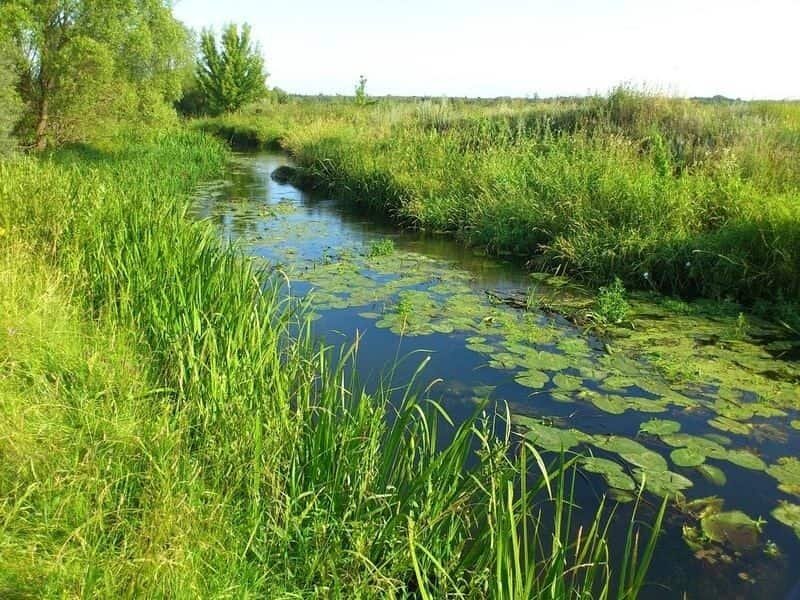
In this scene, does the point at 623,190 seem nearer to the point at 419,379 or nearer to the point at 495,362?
the point at 495,362

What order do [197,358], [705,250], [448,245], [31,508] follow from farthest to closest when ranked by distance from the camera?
1. [448,245]
2. [705,250]
3. [197,358]
4. [31,508]

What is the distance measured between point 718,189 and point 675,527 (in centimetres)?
607

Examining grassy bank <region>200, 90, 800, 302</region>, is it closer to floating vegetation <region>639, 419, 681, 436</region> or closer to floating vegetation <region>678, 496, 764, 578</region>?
floating vegetation <region>639, 419, 681, 436</region>

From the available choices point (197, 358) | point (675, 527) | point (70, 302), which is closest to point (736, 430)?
point (675, 527)

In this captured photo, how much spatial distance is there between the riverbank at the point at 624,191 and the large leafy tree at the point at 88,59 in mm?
4614

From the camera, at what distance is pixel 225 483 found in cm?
254

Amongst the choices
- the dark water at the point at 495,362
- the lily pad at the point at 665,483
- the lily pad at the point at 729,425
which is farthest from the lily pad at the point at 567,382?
the lily pad at the point at 665,483

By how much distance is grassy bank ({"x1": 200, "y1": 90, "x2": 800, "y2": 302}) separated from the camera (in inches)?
273

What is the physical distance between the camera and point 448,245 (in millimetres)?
10016

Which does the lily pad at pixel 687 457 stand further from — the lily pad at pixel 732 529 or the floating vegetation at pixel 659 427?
the lily pad at pixel 732 529

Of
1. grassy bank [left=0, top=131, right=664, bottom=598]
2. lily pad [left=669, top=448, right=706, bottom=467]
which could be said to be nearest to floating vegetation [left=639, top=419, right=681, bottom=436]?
lily pad [left=669, top=448, right=706, bottom=467]

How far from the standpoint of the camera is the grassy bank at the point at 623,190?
273 inches

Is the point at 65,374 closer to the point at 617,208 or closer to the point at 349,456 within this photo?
the point at 349,456

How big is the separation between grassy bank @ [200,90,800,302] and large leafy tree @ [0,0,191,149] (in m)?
4.64
